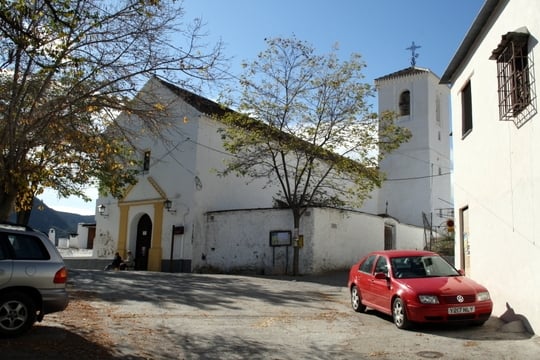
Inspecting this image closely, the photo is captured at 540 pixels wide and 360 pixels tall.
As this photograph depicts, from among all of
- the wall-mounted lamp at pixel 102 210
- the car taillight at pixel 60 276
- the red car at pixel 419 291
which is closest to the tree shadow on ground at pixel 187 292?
the red car at pixel 419 291

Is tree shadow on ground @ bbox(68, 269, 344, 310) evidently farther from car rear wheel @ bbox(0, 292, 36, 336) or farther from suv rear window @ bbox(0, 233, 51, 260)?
car rear wheel @ bbox(0, 292, 36, 336)

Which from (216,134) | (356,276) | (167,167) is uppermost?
(216,134)

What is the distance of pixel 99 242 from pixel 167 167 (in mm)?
6978

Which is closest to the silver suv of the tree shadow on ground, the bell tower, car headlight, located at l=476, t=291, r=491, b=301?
the tree shadow on ground

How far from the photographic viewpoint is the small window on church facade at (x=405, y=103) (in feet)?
124

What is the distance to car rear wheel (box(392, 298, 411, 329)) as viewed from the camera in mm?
9219

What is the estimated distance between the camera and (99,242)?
29891 mm

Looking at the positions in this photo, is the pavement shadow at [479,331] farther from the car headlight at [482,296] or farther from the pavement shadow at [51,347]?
the pavement shadow at [51,347]

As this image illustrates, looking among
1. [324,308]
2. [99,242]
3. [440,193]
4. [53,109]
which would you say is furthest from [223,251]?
[440,193]

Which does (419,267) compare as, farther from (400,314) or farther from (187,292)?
(187,292)

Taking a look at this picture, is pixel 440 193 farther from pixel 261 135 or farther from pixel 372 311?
pixel 372 311

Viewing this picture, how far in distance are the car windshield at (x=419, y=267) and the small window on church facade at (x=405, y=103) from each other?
2838cm

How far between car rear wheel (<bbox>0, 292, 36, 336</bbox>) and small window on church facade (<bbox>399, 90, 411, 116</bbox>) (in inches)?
1311

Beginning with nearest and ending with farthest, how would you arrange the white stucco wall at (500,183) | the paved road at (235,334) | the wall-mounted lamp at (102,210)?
the paved road at (235,334)
the white stucco wall at (500,183)
the wall-mounted lamp at (102,210)
